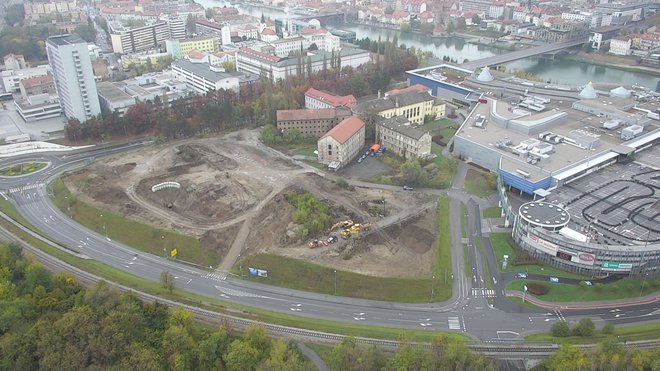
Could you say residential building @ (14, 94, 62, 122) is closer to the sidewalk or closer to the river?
the river

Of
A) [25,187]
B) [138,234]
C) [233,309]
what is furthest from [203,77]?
[233,309]

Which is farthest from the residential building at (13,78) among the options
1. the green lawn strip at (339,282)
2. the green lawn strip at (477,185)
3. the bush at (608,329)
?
the bush at (608,329)

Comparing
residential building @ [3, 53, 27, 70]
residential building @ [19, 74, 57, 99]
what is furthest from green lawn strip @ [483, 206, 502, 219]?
residential building @ [3, 53, 27, 70]

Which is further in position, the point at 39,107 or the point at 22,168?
the point at 39,107

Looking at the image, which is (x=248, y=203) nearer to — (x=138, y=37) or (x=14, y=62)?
(x=14, y=62)

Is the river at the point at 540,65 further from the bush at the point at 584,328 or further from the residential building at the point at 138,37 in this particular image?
the bush at the point at 584,328

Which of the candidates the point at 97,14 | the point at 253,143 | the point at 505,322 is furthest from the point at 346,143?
the point at 97,14
